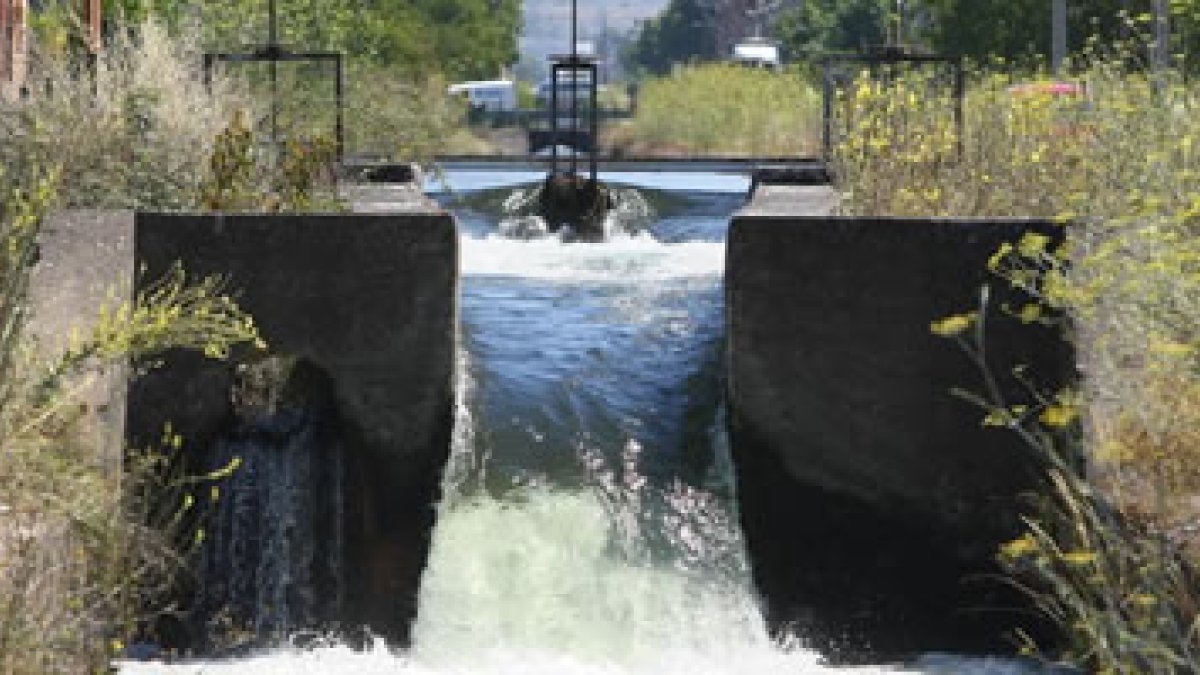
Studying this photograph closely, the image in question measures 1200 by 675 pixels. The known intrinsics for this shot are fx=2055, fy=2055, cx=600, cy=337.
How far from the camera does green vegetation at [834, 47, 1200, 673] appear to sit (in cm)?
729

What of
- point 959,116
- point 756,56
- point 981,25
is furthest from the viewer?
point 756,56

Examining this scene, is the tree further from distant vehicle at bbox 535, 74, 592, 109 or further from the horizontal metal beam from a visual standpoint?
the horizontal metal beam

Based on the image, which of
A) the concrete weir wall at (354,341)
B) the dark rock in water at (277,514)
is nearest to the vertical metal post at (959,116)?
the concrete weir wall at (354,341)

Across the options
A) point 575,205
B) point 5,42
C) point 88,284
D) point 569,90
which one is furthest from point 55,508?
point 569,90

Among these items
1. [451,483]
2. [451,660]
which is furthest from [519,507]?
[451,660]

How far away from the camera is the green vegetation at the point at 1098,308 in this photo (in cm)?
729

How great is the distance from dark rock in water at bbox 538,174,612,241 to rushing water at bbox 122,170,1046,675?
782 centimetres

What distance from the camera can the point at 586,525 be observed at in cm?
1062

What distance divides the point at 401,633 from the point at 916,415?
9.26 ft

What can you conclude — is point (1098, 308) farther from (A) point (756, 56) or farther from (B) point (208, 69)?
(A) point (756, 56)

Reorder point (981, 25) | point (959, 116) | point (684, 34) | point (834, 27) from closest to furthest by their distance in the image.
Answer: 1. point (959, 116)
2. point (981, 25)
3. point (834, 27)
4. point (684, 34)

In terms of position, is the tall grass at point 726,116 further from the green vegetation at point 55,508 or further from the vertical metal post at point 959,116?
the green vegetation at point 55,508

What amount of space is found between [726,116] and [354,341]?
94.1 feet

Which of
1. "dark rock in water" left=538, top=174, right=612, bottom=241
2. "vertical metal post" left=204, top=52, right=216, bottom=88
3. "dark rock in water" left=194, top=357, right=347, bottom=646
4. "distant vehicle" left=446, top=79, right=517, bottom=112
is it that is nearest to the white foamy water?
"dark rock in water" left=538, top=174, right=612, bottom=241
